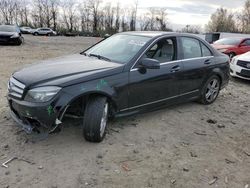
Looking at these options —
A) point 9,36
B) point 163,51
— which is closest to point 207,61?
point 163,51

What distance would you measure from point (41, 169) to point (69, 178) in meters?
0.38

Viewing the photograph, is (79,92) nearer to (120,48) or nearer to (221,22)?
(120,48)

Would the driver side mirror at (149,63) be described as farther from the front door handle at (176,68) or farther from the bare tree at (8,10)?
the bare tree at (8,10)

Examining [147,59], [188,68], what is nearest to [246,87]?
[188,68]

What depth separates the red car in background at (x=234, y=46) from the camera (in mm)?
13233

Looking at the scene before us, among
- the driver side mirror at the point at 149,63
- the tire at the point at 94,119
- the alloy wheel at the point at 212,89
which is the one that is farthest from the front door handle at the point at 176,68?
the tire at the point at 94,119

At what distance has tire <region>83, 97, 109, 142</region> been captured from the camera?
390 centimetres

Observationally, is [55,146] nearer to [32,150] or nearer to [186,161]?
[32,150]

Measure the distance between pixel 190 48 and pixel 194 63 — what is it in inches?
12.0

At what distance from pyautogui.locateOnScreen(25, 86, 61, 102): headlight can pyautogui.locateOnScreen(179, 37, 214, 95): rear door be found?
98.4 inches

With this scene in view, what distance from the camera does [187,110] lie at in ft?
18.9

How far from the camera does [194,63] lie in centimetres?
554

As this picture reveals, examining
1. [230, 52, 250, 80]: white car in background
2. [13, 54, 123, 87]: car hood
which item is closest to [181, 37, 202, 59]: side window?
[13, 54, 123, 87]: car hood

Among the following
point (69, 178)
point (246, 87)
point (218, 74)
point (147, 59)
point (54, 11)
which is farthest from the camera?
point (54, 11)
